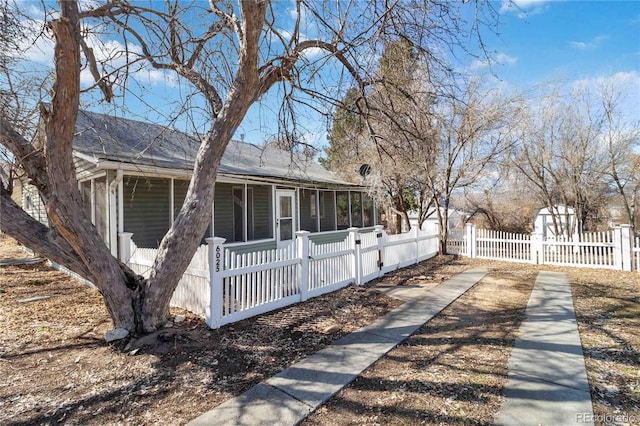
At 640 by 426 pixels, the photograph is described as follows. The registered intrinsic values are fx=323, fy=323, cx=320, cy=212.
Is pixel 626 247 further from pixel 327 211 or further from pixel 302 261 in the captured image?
pixel 327 211

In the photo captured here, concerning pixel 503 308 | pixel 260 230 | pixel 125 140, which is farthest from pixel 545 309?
pixel 125 140

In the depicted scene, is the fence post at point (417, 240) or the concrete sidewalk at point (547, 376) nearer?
the concrete sidewalk at point (547, 376)

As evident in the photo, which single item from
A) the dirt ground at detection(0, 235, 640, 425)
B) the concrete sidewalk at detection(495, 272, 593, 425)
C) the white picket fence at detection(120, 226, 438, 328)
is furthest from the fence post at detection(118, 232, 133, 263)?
the concrete sidewalk at detection(495, 272, 593, 425)

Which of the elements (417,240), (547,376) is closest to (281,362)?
(547,376)

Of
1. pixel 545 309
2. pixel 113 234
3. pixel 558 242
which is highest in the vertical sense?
pixel 113 234

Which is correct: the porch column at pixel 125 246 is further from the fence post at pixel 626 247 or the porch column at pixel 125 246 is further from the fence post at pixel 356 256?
the fence post at pixel 626 247

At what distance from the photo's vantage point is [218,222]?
9.61 metres

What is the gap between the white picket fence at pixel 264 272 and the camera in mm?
4703

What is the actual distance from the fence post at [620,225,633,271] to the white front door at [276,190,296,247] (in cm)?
962

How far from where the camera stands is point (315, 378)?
3254 mm

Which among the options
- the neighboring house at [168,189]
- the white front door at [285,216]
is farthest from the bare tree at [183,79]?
the white front door at [285,216]

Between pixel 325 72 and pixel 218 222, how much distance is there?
584 cm

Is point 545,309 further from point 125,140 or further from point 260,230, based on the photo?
point 125,140

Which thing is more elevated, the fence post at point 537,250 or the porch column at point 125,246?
the porch column at point 125,246
